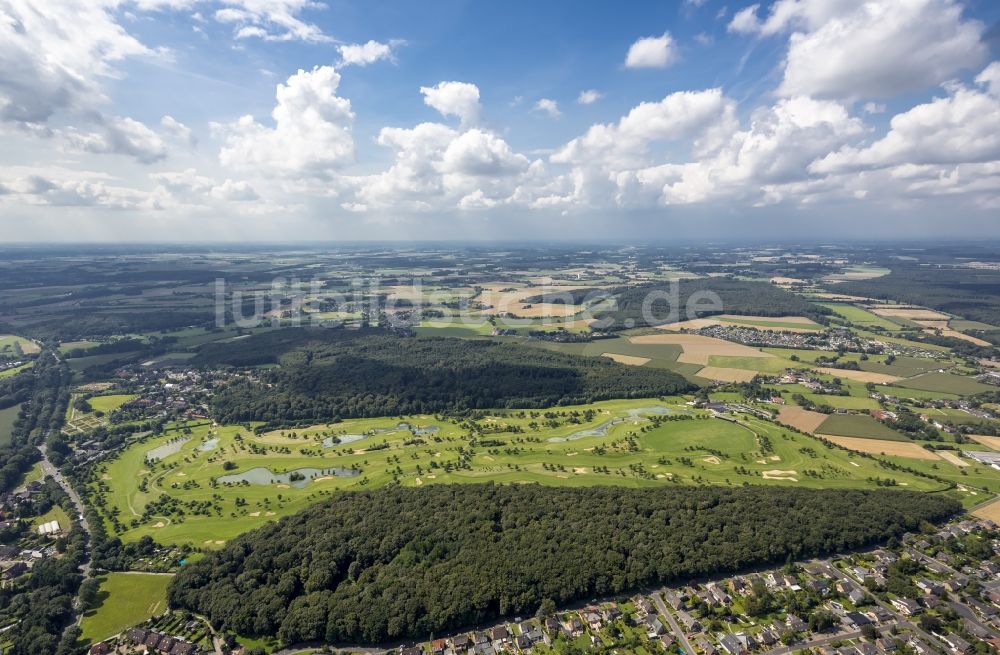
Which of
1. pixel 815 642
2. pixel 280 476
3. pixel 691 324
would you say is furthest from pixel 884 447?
pixel 691 324

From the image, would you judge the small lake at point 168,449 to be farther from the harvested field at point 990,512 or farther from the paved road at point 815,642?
the harvested field at point 990,512

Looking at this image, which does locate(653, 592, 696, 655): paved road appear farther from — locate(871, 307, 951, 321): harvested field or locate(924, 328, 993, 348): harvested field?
locate(871, 307, 951, 321): harvested field

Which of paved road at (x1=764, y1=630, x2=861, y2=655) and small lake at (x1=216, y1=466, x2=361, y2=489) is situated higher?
paved road at (x1=764, y1=630, x2=861, y2=655)

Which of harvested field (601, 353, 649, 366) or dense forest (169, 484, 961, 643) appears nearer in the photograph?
dense forest (169, 484, 961, 643)

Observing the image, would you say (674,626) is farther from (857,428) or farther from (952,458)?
(857,428)

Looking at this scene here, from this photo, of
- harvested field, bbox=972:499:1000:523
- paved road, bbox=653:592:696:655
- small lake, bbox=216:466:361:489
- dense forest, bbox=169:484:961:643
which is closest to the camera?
paved road, bbox=653:592:696:655

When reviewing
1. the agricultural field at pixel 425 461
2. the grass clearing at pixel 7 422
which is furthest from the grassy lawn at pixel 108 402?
the agricultural field at pixel 425 461

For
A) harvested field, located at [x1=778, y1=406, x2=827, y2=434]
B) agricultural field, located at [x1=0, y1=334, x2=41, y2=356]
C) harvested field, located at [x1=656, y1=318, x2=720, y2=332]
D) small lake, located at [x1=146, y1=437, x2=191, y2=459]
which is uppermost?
harvested field, located at [x1=656, y1=318, x2=720, y2=332]

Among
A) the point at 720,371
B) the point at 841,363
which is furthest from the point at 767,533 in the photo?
the point at 841,363

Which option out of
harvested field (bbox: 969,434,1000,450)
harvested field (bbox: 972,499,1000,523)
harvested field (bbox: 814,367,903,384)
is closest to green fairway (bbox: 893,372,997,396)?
harvested field (bbox: 814,367,903,384)
